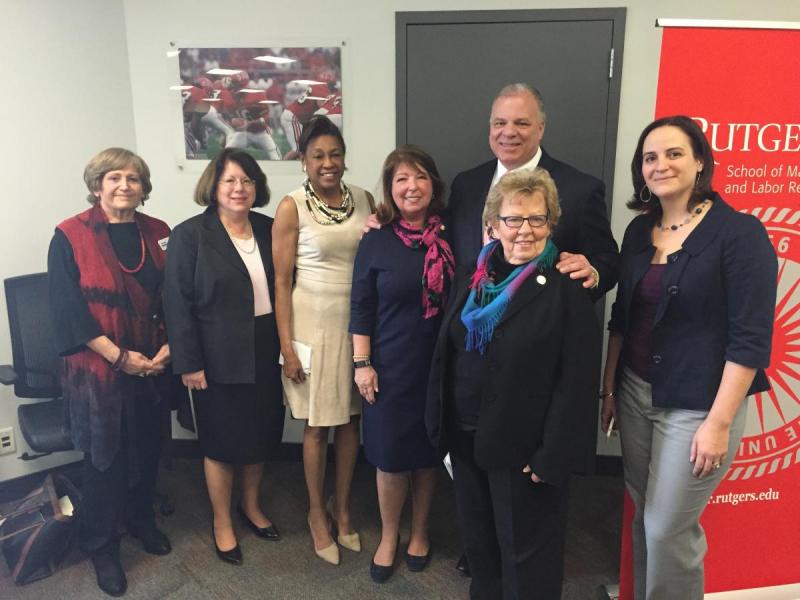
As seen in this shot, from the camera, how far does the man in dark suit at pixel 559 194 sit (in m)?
1.72

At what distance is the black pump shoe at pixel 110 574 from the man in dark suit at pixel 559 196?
1709 millimetres

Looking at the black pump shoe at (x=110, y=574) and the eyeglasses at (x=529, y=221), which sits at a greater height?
the eyeglasses at (x=529, y=221)

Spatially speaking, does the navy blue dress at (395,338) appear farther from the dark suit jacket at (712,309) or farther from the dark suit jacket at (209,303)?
the dark suit jacket at (712,309)

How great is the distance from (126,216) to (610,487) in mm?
2493

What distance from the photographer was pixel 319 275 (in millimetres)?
2100

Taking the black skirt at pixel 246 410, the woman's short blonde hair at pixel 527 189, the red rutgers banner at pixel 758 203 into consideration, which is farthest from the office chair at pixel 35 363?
the red rutgers banner at pixel 758 203

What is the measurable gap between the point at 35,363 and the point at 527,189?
7.27 ft

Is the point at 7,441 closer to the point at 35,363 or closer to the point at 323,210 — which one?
the point at 35,363

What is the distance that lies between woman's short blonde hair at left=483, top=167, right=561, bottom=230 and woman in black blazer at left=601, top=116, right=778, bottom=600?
293mm

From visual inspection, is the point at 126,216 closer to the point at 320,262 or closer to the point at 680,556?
the point at 320,262

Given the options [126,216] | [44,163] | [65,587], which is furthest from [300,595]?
[44,163]

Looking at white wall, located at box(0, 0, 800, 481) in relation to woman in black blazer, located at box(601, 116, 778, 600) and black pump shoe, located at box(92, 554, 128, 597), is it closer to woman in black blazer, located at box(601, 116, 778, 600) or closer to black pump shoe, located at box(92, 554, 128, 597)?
black pump shoe, located at box(92, 554, 128, 597)

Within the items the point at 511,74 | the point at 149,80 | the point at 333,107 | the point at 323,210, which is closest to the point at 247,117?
the point at 333,107

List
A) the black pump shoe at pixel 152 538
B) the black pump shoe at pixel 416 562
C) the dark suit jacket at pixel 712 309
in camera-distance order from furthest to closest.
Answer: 1. the black pump shoe at pixel 152 538
2. the black pump shoe at pixel 416 562
3. the dark suit jacket at pixel 712 309
